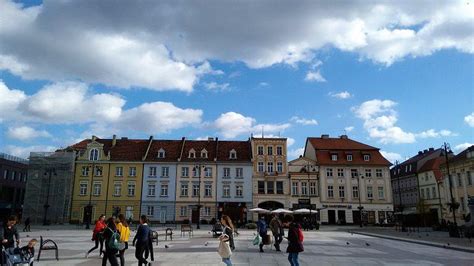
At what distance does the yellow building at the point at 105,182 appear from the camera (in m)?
54.3

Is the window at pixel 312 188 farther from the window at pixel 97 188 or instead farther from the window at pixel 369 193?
the window at pixel 97 188

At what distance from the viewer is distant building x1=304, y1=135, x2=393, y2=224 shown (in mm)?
56562

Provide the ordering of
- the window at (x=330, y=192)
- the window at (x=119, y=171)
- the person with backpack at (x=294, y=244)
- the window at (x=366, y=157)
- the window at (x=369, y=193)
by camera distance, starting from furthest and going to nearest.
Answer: the window at (x=366, y=157) → the window at (x=369, y=193) → the window at (x=330, y=192) → the window at (x=119, y=171) → the person with backpack at (x=294, y=244)

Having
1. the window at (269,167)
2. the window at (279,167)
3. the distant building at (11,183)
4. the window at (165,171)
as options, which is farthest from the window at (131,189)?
the distant building at (11,183)

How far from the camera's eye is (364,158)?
59.5 metres

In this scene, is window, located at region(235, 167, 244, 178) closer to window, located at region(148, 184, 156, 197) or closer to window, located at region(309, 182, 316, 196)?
window, located at region(309, 182, 316, 196)

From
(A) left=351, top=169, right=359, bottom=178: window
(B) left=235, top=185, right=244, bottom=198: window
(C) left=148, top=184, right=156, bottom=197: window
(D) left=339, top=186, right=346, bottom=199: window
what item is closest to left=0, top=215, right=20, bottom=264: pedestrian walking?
(C) left=148, top=184, right=156, bottom=197: window

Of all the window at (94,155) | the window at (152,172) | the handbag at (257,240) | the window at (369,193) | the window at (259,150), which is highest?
the window at (259,150)

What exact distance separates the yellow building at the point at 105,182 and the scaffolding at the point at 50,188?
102 centimetres

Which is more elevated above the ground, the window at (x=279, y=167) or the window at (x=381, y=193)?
the window at (x=279, y=167)

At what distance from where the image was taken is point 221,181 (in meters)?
55.5

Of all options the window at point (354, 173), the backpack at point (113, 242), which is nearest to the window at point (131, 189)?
the window at point (354, 173)

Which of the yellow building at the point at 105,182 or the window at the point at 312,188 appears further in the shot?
the window at the point at 312,188

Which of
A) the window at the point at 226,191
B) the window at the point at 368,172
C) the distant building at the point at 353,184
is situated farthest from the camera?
the window at the point at 368,172
